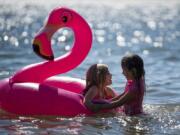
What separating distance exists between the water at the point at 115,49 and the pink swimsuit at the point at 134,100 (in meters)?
0.09

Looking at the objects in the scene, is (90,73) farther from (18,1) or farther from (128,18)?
(18,1)

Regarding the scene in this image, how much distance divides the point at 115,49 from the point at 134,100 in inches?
303

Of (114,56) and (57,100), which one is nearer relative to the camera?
(57,100)

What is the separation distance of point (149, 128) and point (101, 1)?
19120 mm

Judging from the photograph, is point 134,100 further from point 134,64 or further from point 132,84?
point 134,64

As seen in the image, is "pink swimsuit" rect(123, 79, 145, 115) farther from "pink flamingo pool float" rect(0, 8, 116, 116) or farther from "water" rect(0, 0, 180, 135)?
"pink flamingo pool float" rect(0, 8, 116, 116)

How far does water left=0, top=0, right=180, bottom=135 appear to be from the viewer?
24.2 feet

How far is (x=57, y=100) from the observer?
7.46 meters

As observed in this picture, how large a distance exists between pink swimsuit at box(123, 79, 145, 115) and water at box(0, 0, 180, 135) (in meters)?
0.09

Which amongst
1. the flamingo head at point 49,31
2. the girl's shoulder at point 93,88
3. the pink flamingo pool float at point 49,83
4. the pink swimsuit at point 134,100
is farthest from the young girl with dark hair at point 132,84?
the flamingo head at point 49,31

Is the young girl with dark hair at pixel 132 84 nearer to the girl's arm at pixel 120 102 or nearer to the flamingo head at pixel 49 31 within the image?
the girl's arm at pixel 120 102

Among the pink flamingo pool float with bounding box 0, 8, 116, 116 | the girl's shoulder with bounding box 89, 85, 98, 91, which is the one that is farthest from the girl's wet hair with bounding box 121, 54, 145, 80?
the pink flamingo pool float with bounding box 0, 8, 116, 116

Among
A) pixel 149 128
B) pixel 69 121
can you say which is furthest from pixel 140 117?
pixel 69 121

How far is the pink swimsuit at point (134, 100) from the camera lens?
7441mm
